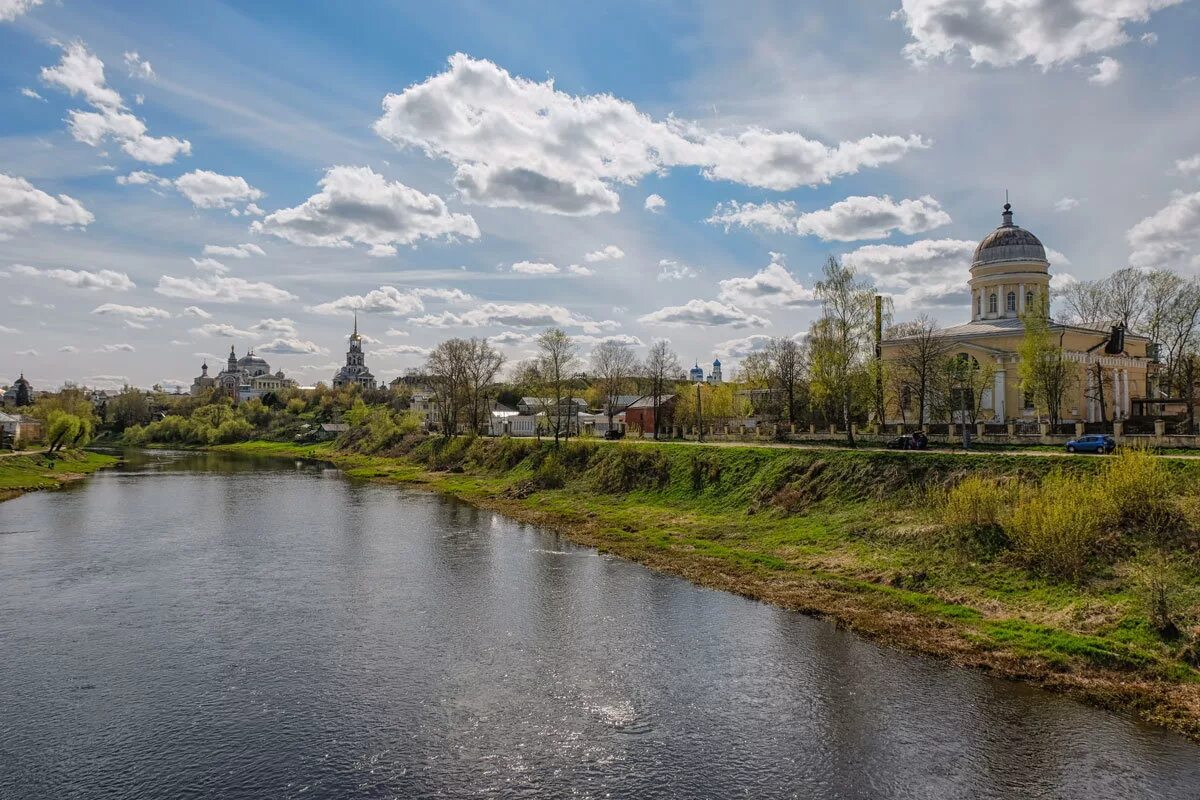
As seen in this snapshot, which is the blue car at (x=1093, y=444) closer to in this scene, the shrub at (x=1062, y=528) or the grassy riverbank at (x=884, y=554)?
the grassy riverbank at (x=884, y=554)

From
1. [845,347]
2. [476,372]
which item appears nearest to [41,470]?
[476,372]

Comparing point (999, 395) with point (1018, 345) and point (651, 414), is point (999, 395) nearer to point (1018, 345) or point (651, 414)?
point (1018, 345)

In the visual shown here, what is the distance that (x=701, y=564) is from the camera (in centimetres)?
2972

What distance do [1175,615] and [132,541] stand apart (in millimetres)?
40181

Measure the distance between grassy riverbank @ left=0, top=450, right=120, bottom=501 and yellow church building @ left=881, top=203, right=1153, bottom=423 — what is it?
216 feet

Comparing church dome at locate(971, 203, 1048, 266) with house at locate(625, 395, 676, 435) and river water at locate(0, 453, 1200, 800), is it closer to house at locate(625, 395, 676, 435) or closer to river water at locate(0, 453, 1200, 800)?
house at locate(625, 395, 676, 435)

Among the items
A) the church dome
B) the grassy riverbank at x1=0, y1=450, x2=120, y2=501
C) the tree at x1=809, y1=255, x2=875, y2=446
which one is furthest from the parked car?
the grassy riverbank at x1=0, y1=450, x2=120, y2=501

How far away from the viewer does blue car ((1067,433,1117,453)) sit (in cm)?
3388

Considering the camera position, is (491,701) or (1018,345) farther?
(1018,345)

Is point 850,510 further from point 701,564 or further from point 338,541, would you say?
point 338,541

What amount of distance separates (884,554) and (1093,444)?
14.1 meters

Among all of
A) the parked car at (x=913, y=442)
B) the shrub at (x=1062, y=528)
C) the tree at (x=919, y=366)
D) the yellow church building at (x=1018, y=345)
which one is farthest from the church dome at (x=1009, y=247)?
the shrub at (x=1062, y=528)

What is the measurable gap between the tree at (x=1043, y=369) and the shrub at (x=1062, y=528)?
25.1 metres

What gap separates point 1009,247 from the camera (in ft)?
207
